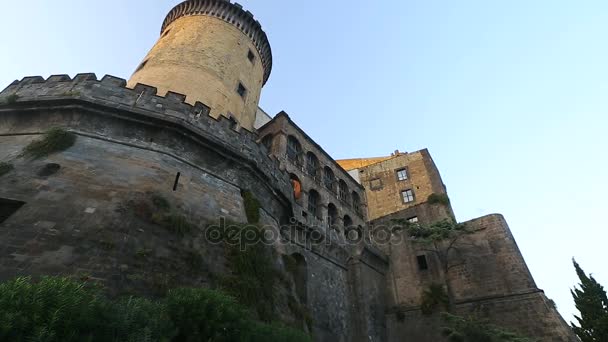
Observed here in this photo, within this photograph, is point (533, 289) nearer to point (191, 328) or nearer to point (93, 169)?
point (191, 328)

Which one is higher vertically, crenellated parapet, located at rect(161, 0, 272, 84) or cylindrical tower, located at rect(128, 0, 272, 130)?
crenellated parapet, located at rect(161, 0, 272, 84)

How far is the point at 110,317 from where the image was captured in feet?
11.5

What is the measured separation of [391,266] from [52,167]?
57.8 feet

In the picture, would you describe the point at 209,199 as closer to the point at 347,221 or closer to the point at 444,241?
the point at 347,221

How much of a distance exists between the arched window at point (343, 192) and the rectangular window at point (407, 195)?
5.62 meters

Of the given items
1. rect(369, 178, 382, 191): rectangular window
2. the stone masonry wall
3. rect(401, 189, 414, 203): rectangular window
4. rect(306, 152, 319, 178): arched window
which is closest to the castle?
rect(306, 152, 319, 178): arched window

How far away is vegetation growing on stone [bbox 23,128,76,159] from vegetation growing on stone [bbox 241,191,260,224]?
4.65 meters

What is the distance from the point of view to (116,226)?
643 cm

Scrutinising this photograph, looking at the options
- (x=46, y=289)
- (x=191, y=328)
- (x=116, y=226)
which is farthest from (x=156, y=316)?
(x=116, y=226)

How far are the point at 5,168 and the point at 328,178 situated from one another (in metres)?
17.7

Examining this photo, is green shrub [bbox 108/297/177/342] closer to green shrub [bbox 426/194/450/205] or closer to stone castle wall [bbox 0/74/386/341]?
stone castle wall [bbox 0/74/386/341]

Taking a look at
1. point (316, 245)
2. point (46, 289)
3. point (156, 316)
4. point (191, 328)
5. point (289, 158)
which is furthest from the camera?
point (289, 158)

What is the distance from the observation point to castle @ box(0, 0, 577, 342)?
20.4ft

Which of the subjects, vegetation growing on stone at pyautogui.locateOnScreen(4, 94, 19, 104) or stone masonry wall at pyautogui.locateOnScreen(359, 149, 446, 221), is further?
stone masonry wall at pyautogui.locateOnScreen(359, 149, 446, 221)
